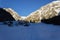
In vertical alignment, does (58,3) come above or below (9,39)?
above

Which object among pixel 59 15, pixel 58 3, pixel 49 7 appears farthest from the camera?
pixel 49 7

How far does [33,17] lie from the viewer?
195375 millimetres

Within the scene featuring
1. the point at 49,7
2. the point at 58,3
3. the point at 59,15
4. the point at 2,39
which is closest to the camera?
the point at 2,39

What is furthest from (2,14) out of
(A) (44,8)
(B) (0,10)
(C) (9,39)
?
(C) (9,39)

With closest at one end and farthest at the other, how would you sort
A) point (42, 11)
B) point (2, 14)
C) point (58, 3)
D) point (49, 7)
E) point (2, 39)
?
point (2, 39) → point (2, 14) → point (58, 3) → point (49, 7) → point (42, 11)

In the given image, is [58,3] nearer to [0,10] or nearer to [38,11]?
[38,11]

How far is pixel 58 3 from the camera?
162250mm

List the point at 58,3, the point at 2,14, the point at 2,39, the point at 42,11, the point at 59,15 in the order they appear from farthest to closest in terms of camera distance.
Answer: the point at 42,11 < the point at 58,3 < the point at 2,14 < the point at 59,15 < the point at 2,39

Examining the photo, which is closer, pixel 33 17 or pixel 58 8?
pixel 58 8

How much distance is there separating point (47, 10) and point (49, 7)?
132 inches

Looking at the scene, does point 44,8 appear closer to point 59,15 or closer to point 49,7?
point 49,7

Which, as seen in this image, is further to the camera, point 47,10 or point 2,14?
point 47,10

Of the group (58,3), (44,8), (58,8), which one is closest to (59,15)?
(58,8)

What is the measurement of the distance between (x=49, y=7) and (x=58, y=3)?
13.6 metres
